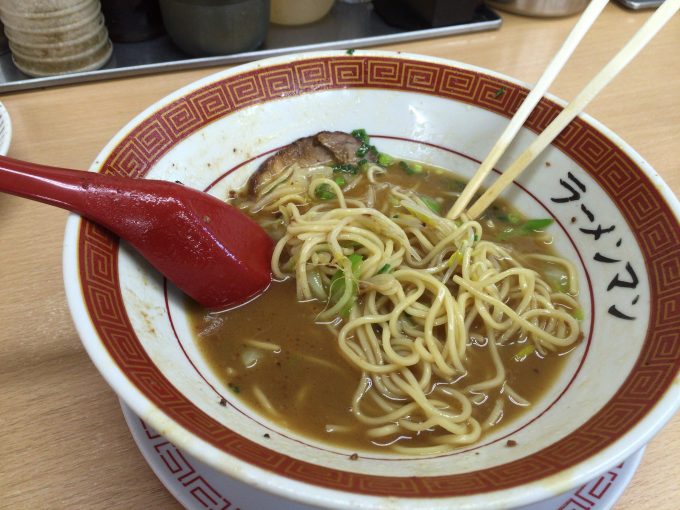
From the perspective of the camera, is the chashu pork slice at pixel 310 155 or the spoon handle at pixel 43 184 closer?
the spoon handle at pixel 43 184

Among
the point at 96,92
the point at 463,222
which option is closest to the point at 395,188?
the point at 463,222

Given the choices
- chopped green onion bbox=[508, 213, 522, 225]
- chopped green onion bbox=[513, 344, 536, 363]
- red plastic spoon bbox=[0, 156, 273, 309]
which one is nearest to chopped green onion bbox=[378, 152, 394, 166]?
chopped green onion bbox=[508, 213, 522, 225]

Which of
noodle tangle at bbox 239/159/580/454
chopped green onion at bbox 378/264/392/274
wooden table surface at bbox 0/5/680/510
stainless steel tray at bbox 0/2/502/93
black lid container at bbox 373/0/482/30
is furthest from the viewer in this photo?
black lid container at bbox 373/0/482/30

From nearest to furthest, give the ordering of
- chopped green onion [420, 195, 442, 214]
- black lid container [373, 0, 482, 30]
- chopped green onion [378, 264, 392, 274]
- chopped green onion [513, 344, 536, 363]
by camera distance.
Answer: chopped green onion [513, 344, 536, 363] → chopped green onion [378, 264, 392, 274] → chopped green onion [420, 195, 442, 214] → black lid container [373, 0, 482, 30]

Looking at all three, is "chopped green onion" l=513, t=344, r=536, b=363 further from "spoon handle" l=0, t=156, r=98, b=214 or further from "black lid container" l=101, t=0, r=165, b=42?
"black lid container" l=101, t=0, r=165, b=42

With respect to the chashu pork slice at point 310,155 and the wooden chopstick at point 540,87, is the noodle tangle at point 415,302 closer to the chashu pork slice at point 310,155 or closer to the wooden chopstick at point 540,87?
the chashu pork slice at point 310,155

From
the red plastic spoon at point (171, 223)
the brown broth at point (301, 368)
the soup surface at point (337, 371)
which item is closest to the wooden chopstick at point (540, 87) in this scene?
the soup surface at point (337, 371)
